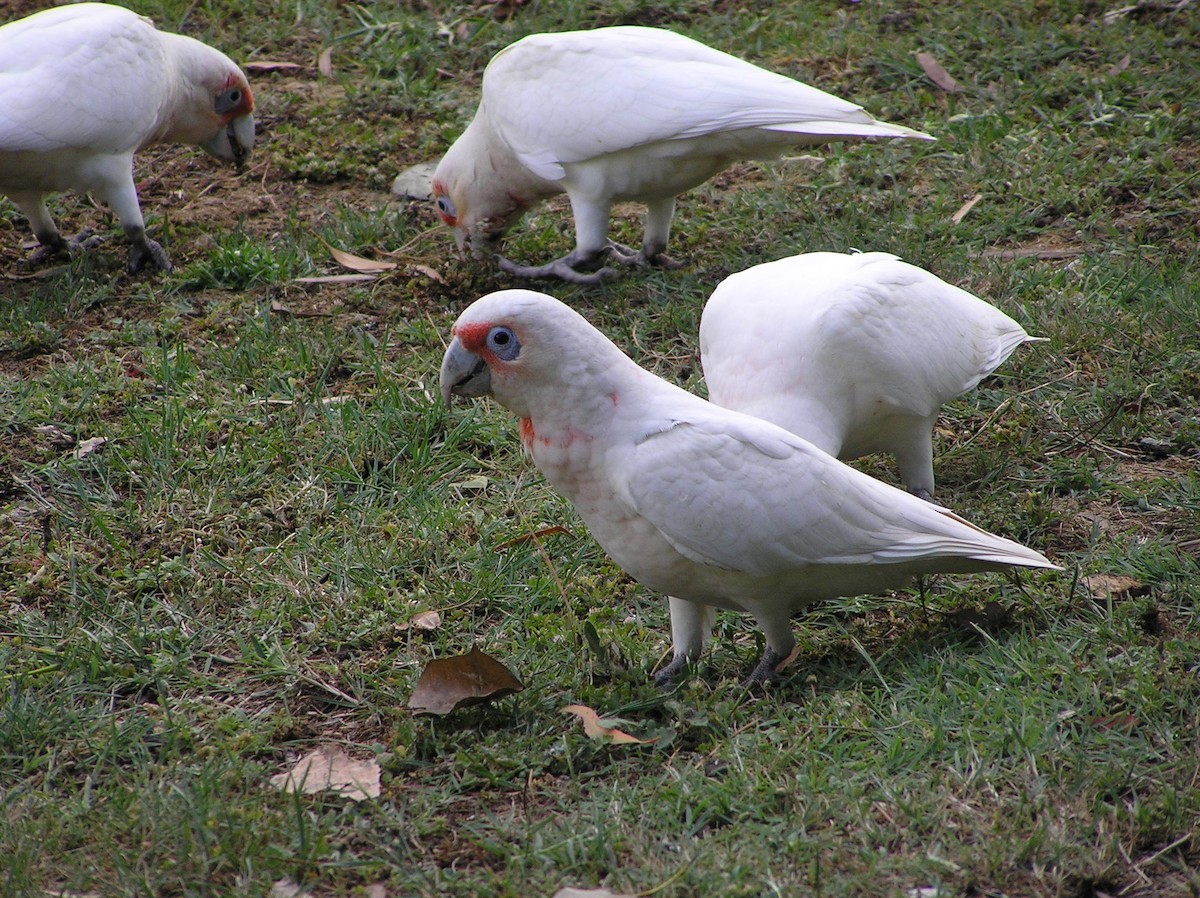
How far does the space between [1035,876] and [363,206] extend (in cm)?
428

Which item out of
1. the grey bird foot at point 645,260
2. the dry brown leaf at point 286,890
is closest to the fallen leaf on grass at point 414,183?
the grey bird foot at point 645,260

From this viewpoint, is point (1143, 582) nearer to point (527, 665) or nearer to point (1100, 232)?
point (527, 665)

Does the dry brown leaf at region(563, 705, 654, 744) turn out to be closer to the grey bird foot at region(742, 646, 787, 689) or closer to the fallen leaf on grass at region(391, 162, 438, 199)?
the grey bird foot at region(742, 646, 787, 689)

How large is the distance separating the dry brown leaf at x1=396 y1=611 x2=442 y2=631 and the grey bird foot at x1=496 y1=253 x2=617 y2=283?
2.15 metres

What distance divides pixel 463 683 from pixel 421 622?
445 millimetres

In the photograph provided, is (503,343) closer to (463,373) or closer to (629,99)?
(463,373)

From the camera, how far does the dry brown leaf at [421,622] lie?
313 centimetres

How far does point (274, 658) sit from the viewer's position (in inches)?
118

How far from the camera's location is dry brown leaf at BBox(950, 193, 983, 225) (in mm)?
4996

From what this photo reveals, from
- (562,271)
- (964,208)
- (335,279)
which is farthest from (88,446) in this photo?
(964,208)

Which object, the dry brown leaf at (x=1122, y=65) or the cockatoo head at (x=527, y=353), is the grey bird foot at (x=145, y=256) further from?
the dry brown leaf at (x=1122, y=65)

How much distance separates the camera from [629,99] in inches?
A: 184

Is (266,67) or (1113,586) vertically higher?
(266,67)

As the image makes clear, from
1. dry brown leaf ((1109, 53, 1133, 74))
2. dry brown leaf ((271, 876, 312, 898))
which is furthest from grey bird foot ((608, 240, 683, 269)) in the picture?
dry brown leaf ((271, 876, 312, 898))
